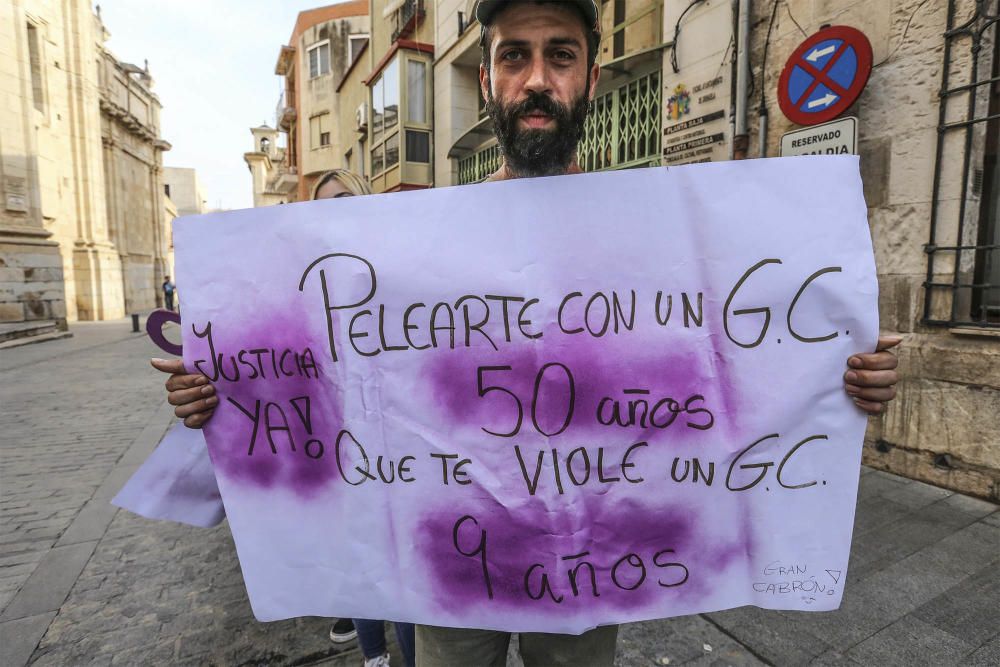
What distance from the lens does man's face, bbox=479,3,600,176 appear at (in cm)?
138

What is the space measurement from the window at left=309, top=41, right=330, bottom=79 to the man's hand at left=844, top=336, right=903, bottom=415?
34.1m

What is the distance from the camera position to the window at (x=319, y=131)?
30277mm

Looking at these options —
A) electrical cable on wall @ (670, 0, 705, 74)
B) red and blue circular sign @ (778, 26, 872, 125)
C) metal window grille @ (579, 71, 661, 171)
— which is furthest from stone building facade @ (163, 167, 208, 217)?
red and blue circular sign @ (778, 26, 872, 125)

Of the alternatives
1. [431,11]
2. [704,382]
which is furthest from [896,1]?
[431,11]

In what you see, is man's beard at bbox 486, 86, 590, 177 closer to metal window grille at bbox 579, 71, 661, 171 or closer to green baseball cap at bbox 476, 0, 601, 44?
green baseball cap at bbox 476, 0, 601, 44

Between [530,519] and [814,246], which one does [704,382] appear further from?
[530,519]

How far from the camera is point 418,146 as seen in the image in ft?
52.1

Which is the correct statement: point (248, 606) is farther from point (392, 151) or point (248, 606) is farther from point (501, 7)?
point (392, 151)

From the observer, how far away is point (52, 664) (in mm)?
2219

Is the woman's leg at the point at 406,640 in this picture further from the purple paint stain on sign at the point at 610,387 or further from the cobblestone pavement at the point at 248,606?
the purple paint stain on sign at the point at 610,387

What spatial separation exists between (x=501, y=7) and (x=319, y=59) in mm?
34382

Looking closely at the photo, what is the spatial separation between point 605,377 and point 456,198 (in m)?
0.58

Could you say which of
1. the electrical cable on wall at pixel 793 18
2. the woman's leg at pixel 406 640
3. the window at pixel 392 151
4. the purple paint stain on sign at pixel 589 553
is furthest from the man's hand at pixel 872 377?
the window at pixel 392 151

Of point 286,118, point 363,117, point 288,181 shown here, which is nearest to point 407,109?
point 363,117
